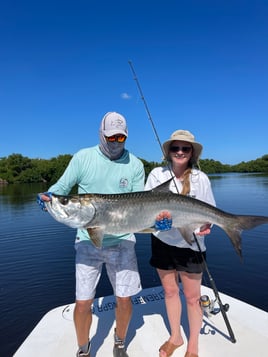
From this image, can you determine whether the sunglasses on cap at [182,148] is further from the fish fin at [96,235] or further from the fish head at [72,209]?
the fish fin at [96,235]

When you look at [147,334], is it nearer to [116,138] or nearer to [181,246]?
[181,246]

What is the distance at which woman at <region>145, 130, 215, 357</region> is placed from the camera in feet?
10.5

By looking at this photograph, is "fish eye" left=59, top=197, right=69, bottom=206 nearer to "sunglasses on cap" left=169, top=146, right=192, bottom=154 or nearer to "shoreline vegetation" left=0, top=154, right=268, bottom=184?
"sunglasses on cap" left=169, top=146, right=192, bottom=154

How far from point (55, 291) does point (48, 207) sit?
19.4ft

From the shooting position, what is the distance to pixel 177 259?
3.25 meters

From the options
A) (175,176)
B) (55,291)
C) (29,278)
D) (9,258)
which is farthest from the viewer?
(9,258)

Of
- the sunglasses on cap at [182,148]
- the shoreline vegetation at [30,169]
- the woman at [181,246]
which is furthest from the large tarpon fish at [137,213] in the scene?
the shoreline vegetation at [30,169]

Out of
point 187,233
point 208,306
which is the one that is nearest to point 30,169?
point 208,306

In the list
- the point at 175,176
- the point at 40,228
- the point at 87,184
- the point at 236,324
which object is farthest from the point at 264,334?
the point at 40,228

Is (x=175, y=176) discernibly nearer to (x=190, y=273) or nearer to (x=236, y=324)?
(x=190, y=273)

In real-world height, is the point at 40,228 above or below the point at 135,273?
below

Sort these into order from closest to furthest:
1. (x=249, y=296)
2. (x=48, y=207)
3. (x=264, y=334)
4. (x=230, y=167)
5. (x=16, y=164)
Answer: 1. (x=48, y=207)
2. (x=264, y=334)
3. (x=249, y=296)
4. (x=16, y=164)
5. (x=230, y=167)

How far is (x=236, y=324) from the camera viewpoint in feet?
13.0

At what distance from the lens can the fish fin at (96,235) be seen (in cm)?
295
